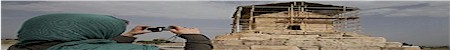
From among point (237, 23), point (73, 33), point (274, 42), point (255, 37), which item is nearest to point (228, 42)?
point (255, 37)

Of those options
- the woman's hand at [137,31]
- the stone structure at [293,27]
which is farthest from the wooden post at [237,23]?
the woman's hand at [137,31]

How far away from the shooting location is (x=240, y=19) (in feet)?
16.6

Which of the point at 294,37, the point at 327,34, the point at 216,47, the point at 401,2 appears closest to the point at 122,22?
the point at 401,2

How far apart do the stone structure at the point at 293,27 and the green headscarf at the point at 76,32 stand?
3607 mm

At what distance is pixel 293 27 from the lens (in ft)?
16.0

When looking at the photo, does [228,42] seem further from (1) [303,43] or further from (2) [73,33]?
(2) [73,33]

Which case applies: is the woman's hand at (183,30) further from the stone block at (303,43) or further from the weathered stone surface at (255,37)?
the weathered stone surface at (255,37)

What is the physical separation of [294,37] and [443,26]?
198cm

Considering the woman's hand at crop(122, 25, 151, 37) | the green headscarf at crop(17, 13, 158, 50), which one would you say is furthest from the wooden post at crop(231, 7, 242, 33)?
the green headscarf at crop(17, 13, 158, 50)

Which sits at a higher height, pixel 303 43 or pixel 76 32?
pixel 76 32

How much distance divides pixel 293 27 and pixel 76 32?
4.49 m

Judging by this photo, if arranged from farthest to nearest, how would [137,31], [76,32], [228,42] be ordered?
[228,42] < [137,31] < [76,32]

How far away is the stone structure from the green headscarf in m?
3.61

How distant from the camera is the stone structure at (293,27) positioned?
163 inches
